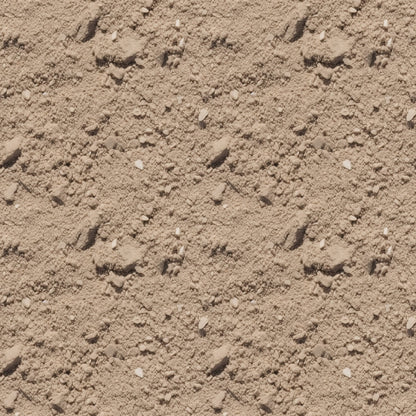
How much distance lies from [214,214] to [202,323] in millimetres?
287

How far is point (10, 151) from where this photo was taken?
2914 millimetres

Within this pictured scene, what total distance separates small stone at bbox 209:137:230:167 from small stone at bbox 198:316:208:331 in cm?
40

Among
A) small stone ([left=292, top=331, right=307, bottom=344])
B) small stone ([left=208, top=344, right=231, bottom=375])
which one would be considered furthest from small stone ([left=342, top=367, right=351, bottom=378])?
small stone ([left=208, top=344, right=231, bottom=375])

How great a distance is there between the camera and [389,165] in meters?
2.83

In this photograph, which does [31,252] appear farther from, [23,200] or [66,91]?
[66,91]

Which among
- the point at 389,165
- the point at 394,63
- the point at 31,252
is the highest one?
the point at 394,63

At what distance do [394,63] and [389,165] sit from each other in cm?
27

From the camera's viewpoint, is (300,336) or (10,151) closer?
(300,336)

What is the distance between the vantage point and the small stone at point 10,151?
2.91 meters

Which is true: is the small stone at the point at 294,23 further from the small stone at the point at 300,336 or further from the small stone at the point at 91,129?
the small stone at the point at 300,336

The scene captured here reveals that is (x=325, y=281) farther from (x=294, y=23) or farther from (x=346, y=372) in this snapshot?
(x=294, y=23)

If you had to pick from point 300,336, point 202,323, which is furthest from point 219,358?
point 300,336

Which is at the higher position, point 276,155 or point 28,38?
point 28,38

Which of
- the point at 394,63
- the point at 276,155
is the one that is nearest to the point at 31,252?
the point at 276,155
